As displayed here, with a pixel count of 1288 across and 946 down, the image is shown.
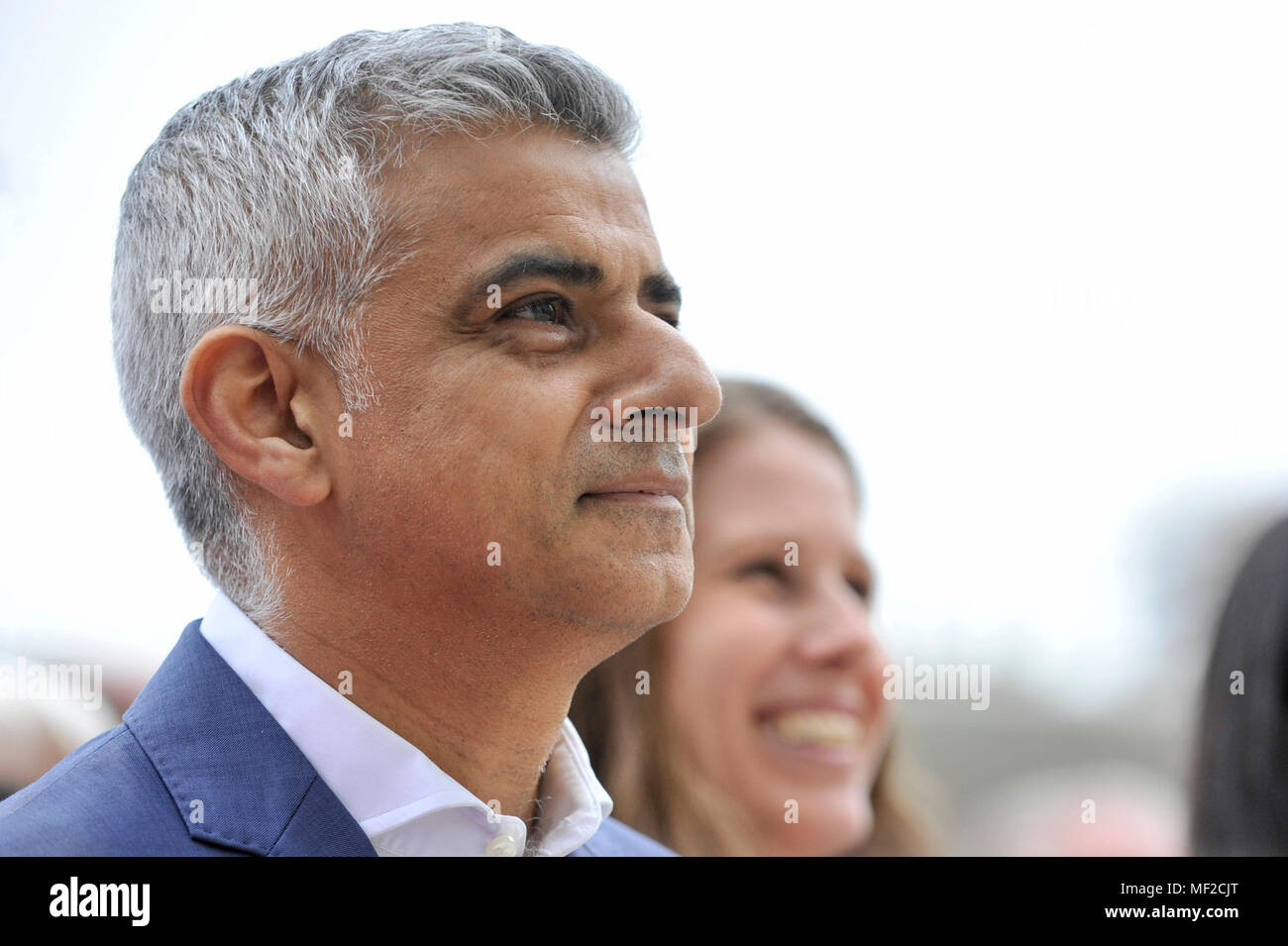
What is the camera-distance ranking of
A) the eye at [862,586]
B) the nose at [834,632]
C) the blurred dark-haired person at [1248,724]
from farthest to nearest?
the eye at [862,586] < the nose at [834,632] < the blurred dark-haired person at [1248,724]

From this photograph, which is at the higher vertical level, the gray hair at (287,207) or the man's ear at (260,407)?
the gray hair at (287,207)

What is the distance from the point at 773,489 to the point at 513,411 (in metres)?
1.21

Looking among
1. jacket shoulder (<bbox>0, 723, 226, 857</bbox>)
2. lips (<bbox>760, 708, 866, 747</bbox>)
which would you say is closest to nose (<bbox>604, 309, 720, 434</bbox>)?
jacket shoulder (<bbox>0, 723, 226, 857</bbox>)

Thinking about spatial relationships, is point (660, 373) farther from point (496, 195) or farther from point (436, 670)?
point (436, 670)

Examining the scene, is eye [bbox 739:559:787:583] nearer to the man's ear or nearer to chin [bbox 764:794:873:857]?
chin [bbox 764:794:873:857]

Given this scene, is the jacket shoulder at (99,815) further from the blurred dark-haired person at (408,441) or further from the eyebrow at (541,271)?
the eyebrow at (541,271)

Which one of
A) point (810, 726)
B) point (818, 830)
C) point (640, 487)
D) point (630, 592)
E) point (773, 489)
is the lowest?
point (818, 830)

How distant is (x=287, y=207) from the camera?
4.77ft

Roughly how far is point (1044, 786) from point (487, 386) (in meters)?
3.59

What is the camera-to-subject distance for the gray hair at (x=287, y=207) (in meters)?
1.44

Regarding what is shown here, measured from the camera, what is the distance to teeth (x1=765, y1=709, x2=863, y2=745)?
94.4 inches

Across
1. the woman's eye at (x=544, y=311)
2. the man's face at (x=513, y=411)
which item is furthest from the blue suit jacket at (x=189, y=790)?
the woman's eye at (x=544, y=311)

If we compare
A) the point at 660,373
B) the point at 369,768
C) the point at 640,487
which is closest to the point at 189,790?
the point at 369,768

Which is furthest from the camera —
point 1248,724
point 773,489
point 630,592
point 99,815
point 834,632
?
point 773,489
